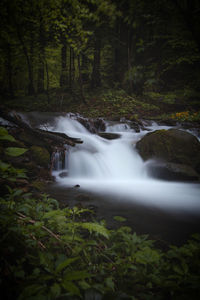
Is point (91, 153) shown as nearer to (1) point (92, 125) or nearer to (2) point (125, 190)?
(2) point (125, 190)

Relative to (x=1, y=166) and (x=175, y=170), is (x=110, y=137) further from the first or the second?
(x=1, y=166)

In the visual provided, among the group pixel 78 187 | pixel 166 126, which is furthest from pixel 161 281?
pixel 166 126

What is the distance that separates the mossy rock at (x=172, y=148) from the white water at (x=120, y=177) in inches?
19.6

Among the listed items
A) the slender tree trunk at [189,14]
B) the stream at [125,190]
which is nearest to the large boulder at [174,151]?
the stream at [125,190]

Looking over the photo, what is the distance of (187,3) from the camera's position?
1414mm

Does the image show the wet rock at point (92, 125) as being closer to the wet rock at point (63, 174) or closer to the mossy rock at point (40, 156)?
the wet rock at point (63, 174)

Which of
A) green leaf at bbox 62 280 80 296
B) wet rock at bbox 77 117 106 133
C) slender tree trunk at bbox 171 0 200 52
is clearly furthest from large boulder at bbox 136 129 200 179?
green leaf at bbox 62 280 80 296

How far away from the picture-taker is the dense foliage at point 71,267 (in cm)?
80

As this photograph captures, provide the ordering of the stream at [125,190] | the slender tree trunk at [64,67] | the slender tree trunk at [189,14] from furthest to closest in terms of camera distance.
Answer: the slender tree trunk at [64,67], the stream at [125,190], the slender tree trunk at [189,14]

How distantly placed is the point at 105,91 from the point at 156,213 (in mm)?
14149

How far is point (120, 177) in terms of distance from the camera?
5355mm

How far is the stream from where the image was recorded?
239 cm

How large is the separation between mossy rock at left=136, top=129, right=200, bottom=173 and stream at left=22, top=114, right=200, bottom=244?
1.66 feet

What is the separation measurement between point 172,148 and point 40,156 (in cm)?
423
